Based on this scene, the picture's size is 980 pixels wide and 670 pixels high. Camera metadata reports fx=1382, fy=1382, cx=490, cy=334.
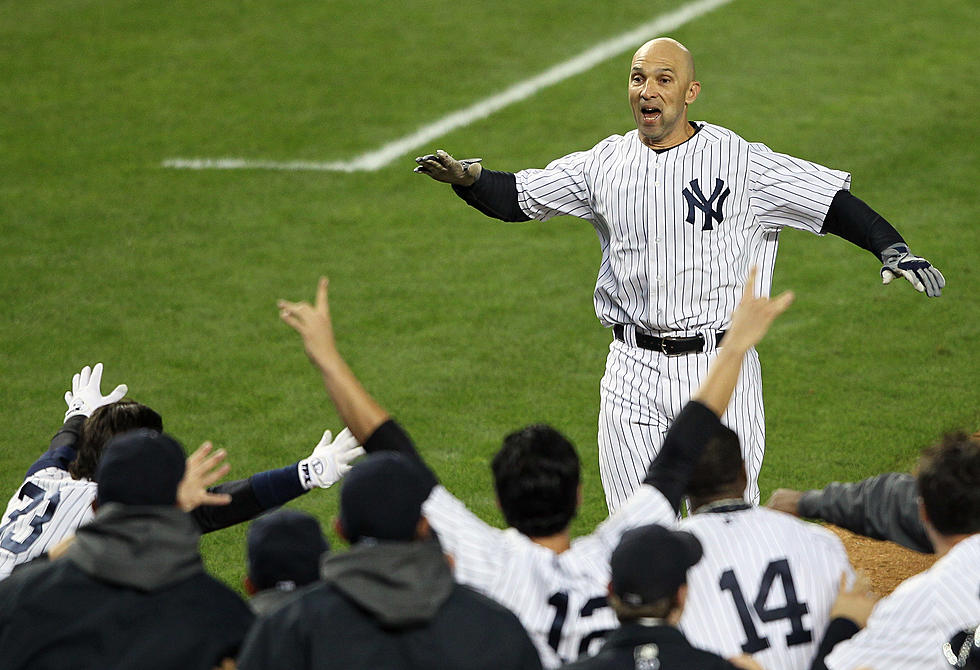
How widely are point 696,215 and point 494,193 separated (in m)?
0.74

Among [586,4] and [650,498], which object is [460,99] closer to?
[586,4]

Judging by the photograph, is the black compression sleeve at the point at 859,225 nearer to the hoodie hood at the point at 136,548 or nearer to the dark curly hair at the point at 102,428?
the dark curly hair at the point at 102,428

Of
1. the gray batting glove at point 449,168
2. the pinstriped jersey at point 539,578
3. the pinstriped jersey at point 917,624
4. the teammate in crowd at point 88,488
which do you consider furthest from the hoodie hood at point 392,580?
the gray batting glove at point 449,168

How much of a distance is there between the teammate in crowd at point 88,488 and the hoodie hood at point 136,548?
2.60ft

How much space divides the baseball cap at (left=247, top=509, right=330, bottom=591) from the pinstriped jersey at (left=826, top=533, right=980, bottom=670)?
1194mm

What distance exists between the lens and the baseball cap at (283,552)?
3037 millimetres

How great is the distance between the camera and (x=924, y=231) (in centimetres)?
884

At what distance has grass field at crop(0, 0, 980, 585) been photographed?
7004 millimetres

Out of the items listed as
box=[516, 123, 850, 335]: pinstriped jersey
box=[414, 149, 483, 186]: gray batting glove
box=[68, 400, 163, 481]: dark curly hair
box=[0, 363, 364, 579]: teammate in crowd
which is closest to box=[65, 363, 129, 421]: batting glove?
box=[0, 363, 364, 579]: teammate in crowd

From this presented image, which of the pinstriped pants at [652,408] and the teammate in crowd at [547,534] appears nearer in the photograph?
the teammate in crowd at [547,534]

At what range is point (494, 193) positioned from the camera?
16.4 feet

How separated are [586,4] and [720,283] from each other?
9.27 m

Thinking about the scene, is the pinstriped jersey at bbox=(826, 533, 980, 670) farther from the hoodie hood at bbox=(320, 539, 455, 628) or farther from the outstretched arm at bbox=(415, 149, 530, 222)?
the outstretched arm at bbox=(415, 149, 530, 222)

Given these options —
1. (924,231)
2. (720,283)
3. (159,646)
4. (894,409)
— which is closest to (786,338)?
(894,409)
